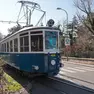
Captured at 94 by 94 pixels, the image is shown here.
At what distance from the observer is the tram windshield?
43.0ft

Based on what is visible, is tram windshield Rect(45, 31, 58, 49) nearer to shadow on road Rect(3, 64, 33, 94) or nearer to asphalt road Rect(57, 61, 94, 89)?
shadow on road Rect(3, 64, 33, 94)

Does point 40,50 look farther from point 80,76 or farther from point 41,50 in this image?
point 80,76

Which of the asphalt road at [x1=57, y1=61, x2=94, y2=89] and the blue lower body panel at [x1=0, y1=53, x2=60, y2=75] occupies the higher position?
the blue lower body panel at [x1=0, y1=53, x2=60, y2=75]

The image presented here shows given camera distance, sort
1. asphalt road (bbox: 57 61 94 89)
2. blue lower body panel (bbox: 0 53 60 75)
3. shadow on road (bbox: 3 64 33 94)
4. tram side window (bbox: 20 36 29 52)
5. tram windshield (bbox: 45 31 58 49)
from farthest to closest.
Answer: tram side window (bbox: 20 36 29 52) → asphalt road (bbox: 57 61 94 89) → tram windshield (bbox: 45 31 58 49) → blue lower body panel (bbox: 0 53 60 75) → shadow on road (bbox: 3 64 33 94)

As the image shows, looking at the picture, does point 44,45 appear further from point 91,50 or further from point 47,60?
point 91,50

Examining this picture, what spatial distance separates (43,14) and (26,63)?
819 cm

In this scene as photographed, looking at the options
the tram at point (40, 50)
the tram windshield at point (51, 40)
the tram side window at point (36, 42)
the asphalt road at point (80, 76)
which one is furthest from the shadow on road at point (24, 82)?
the asphalt road at point (80, 76)

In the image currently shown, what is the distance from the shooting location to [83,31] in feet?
181

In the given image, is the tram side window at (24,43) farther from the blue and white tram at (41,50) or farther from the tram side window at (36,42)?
the tram side window at (36,42)

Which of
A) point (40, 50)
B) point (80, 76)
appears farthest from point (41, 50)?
point (80, 76)

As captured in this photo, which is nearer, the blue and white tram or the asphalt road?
the blue and white tram

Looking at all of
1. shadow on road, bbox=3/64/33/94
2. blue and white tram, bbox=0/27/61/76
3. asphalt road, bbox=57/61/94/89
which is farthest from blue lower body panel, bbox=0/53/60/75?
asphalt road, bbox=57/61/94/89

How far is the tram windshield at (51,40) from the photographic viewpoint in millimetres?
13094

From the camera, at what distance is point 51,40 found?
13375 mm
